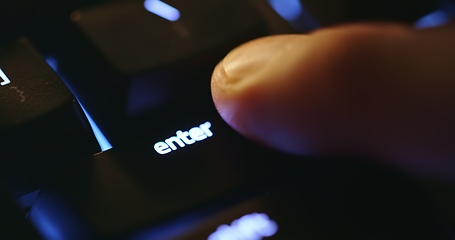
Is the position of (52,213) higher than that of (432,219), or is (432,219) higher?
(52,213)

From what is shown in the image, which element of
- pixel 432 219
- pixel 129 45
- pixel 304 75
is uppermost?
pixel 129 45

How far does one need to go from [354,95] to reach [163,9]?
0.21 m

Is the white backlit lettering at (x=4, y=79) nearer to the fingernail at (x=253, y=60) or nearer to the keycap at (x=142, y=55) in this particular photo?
the keycap at (x=142, y=55)

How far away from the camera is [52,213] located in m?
0.52

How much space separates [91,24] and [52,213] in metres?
0.18

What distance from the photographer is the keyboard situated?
51cm

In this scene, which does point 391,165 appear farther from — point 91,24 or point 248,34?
point 91,24

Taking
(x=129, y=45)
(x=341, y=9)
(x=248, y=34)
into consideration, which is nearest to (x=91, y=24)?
(x=129, y=45)

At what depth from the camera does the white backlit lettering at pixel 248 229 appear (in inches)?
19.6

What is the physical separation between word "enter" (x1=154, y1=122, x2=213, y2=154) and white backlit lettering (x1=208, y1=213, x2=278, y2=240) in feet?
0.29

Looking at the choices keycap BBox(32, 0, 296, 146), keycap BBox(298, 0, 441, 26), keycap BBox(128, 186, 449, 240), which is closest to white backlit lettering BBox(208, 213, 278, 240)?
keycap BBox(128, 186, 449, 240)

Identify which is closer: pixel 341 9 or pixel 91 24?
pixel 91 24

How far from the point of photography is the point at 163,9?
62 cm

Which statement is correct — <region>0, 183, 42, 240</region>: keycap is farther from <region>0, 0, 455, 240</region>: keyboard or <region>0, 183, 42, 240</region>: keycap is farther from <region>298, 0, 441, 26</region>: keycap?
<region>298, 0, 441, 26</region>: keycap
